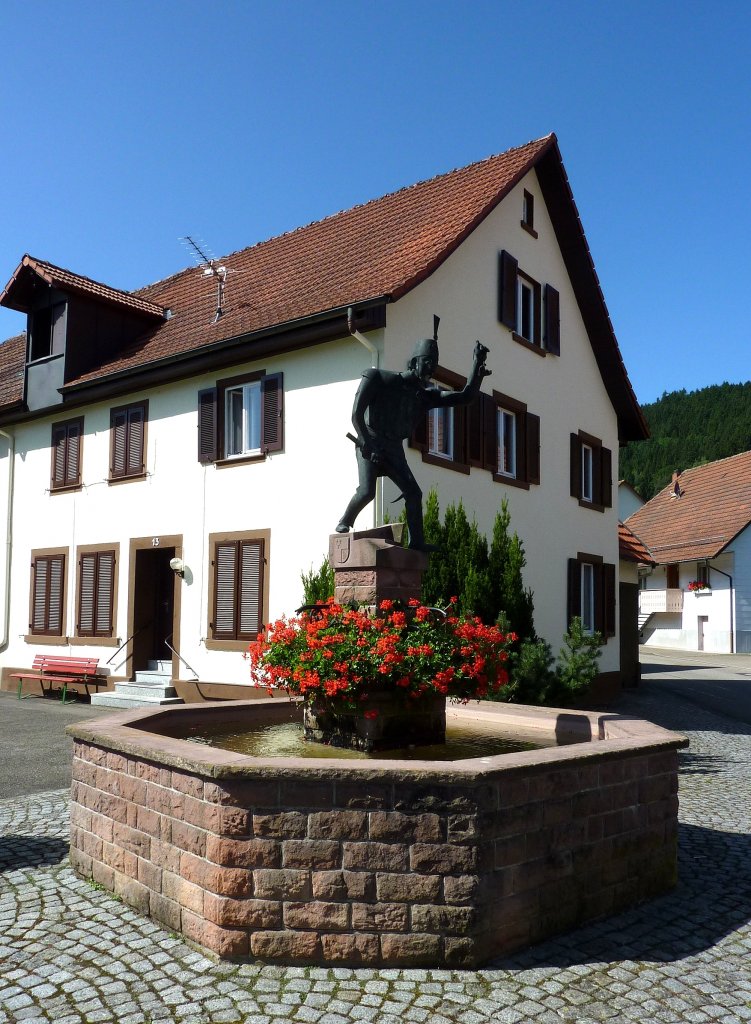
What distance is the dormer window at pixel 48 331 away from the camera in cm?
1677

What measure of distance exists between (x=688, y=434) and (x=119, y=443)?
74897mm

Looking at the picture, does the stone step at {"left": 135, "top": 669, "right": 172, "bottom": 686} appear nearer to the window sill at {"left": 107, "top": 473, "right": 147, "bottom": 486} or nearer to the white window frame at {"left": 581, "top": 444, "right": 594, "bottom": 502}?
the window sill at {"left": 107, "top": 473, "right": 147, "bottom": 486}

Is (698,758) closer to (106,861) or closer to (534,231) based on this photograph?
(106,861)

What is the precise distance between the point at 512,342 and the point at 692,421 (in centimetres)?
7517

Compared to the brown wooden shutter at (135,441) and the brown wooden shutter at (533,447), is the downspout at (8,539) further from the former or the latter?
the brown wooden shutter at (533,447)

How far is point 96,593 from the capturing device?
15992mm

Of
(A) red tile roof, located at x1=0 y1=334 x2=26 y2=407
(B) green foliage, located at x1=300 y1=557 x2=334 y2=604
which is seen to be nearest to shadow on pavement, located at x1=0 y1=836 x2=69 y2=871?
(B) green foliage, located at x1=300 y1=557 x2=334 y2=604

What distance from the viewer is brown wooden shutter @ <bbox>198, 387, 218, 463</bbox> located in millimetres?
14102

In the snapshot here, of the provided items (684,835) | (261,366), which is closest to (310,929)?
(684,835)

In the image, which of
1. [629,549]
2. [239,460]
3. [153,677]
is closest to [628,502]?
[629,549]

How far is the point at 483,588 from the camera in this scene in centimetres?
1160

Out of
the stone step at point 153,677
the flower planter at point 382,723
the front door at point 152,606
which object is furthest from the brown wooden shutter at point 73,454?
the flower planter at point 382,723

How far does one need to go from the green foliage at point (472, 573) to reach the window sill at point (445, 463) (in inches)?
33.6

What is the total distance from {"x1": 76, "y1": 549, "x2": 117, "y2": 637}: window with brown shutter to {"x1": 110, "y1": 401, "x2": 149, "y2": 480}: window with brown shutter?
143 centimetres
